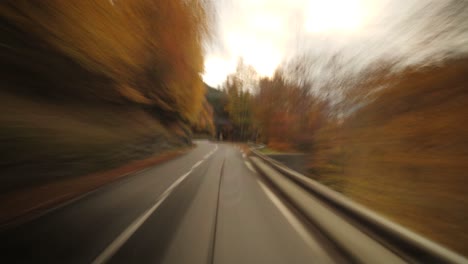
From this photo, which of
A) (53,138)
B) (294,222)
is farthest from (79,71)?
(294,222)

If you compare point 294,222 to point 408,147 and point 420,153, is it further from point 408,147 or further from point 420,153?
point 408,147

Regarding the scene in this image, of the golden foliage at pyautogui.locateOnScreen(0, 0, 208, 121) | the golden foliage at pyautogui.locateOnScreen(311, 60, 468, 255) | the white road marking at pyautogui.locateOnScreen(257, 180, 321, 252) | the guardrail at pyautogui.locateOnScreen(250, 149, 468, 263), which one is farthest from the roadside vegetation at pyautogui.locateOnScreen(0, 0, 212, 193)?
the golden foliage at pyautogui.locateOnScreen(311, 60, 468, 255)

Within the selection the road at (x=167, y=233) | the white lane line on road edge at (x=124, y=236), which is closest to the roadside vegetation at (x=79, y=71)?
the road at (x=167, y=233)

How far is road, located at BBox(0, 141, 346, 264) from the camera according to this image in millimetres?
2225

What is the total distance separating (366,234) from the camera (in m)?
2.44

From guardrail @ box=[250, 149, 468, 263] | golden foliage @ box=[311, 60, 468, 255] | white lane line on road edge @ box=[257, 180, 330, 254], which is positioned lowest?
white lane line on road edge @ box=[257, 180, 330, 254]

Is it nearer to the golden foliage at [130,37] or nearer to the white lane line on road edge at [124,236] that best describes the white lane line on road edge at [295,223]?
the white lane line on road edge at [124,236]

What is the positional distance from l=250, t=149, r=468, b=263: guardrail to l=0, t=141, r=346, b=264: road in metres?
0.20

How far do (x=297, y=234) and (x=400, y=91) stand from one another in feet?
13.5

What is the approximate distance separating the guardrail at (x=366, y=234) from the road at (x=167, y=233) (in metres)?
0.20

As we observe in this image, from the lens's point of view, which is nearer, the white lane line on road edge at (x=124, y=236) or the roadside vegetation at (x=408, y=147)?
the white lane line on road edge at (x=124, y=236)

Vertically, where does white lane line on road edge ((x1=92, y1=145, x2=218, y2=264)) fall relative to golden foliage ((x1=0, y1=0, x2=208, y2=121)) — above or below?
below

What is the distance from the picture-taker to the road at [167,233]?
2.22 metres

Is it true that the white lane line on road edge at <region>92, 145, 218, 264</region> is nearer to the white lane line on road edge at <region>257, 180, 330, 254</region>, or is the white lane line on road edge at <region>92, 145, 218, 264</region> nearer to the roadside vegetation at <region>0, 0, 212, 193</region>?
the roadside vegetation at <region>0, 0, 212, 193</region>
